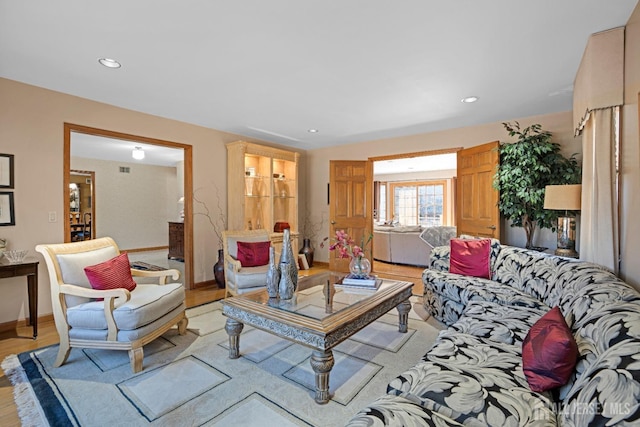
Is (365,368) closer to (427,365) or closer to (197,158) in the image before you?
(427,365)

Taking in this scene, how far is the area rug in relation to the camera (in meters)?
1.74

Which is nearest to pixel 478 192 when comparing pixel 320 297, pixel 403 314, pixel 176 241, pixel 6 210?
pixel 403 314

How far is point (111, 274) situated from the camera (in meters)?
2.52

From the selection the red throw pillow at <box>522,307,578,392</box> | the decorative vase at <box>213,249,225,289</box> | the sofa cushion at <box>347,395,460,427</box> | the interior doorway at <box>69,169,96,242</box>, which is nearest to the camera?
the sofa cushion at <box>347,395,460,427</box>

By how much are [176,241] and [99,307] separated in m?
4.73

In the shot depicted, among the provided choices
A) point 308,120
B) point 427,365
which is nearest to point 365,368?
point 427,365

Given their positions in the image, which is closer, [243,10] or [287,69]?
[243,10]

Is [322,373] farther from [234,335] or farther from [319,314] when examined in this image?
[234,335]

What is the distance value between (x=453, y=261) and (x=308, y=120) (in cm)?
267

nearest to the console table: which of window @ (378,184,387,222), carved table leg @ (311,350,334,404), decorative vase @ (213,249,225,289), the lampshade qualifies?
decorative vase @ (213,249,225,289)

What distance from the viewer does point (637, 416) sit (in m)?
0.82

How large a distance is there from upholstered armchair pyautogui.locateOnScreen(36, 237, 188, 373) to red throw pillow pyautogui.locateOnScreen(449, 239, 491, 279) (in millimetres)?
2927

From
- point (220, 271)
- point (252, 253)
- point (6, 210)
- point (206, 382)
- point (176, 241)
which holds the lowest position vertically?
point (206, 382)

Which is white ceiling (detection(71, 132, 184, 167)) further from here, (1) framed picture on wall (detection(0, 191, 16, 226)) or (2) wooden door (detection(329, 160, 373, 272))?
(2) wooden door (detection(329, 160, 373, 272))
